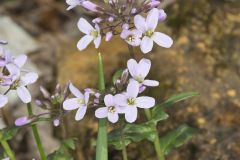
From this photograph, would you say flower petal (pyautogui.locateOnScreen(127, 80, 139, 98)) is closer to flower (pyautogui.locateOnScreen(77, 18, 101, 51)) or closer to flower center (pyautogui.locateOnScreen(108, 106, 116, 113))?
flower center (pyautogui.locateOnScreen(108, 106, 116, 113))

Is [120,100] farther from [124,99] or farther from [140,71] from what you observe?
[140,71]

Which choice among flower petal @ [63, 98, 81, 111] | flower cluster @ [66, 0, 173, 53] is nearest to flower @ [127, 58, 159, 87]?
flower cluster @ [66, 0, 173, 53]

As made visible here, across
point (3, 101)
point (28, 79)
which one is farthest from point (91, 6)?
point (3, 101)

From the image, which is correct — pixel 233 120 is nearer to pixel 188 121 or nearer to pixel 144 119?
pixel 188 121

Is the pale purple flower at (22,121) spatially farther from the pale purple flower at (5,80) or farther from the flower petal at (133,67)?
the flower petal at (133,67)

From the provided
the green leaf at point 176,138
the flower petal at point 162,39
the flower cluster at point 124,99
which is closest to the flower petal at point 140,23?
the flower petal at point 162,39
